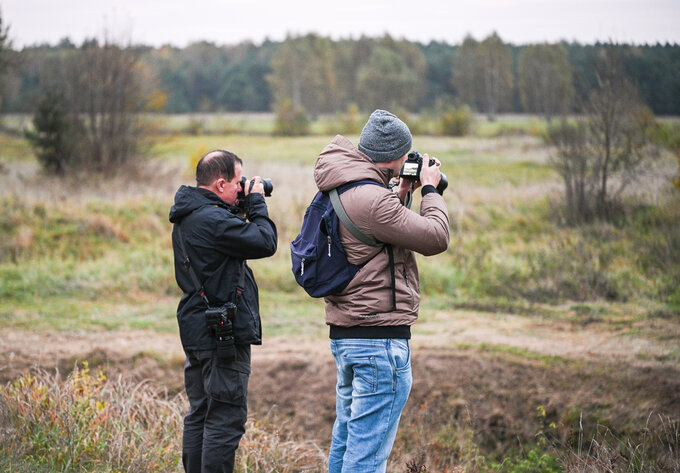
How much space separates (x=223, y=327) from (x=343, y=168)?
0.99 metres

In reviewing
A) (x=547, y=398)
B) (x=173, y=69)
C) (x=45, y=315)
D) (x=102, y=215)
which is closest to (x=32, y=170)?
(x=102, y=215)

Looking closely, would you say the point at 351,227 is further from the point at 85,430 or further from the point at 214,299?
the point at 85,430

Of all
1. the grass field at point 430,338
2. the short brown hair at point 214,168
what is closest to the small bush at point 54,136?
the grass field at point 430,338

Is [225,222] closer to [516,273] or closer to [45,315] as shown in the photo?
[45,315]

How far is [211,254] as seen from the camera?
340 centimetres

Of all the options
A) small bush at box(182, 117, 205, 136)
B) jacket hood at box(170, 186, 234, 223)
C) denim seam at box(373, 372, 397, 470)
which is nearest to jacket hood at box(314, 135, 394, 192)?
jacket hood at box(170, 186, 234, 223)

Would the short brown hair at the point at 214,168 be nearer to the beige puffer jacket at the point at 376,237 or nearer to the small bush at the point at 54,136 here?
the beige puffer jacket at the point at 376,237

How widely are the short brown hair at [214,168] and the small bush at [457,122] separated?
1457 inches

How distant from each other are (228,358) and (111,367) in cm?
438

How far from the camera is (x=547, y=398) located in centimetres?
662

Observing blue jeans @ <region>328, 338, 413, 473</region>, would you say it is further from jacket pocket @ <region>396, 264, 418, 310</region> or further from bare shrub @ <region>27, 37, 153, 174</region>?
bare shrub @ <region>27, 37, 153, 174</region>

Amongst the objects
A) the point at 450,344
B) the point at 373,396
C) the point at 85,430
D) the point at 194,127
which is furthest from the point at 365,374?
the point at 194,127

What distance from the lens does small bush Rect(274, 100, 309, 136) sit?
42.6m

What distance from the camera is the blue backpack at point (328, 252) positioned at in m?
2.99
